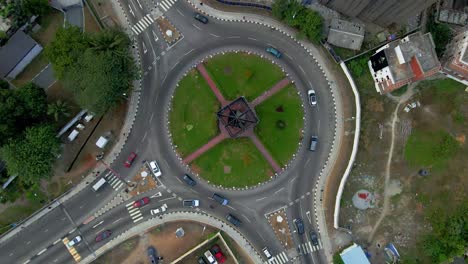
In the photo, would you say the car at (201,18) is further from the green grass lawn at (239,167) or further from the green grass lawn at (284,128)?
the green grass lawn at (239,167)

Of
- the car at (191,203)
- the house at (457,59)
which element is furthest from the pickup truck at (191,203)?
the house at (457,59)


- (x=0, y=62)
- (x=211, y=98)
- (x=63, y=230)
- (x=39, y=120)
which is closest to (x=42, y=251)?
(x=63, y=230)

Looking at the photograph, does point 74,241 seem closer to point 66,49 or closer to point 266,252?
point 66,49

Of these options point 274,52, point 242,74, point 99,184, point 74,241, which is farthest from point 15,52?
point 274,52

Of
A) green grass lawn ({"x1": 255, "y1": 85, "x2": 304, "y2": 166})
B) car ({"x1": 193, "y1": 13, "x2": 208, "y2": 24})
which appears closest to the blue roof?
green grass lawn ({"x1": 255, "y1": 85, "x2": 304, "y2": 166})

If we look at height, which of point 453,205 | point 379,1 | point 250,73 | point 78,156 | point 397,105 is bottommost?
point 453,205

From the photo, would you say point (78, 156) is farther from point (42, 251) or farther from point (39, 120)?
point (42, 251)

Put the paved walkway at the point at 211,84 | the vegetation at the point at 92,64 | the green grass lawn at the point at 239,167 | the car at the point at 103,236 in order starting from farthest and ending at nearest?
1. the paved walkway at the point at 211,84
2. the green grass lawn at the point at 239,167
3. the car at the point at 103,236
4. the vegetation at the point at 92,64
